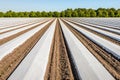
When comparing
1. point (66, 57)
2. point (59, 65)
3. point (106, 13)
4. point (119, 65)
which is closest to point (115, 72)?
point (119, 65)

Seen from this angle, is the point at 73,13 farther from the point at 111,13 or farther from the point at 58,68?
the point at 58,68

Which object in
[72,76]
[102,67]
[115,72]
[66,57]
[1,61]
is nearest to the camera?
[72,76]

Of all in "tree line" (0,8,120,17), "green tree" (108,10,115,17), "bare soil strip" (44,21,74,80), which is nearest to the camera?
"bare soil strip" (44,21,74,80)

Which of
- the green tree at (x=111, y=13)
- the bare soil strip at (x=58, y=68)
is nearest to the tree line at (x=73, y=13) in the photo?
the green tree at (x=111, y=13)

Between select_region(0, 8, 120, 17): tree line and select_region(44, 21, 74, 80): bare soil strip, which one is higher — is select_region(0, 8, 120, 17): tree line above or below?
below

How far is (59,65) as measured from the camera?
5.76 m

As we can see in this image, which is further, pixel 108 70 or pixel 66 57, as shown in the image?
pixel 66 57

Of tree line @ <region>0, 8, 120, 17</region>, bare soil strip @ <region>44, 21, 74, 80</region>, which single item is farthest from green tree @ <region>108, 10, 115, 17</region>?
bare soil strip @ <region>44, 21, 74, 80</region>

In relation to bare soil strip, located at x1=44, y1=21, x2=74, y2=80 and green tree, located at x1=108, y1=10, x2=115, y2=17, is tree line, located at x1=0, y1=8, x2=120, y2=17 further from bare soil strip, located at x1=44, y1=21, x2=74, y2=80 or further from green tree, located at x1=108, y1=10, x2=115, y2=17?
bare soil strip, located at x1=44, y1=21, x2=74, y2=80

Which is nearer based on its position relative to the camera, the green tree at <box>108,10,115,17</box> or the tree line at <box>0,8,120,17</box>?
the green tree at <box>108,10,115,17</box>

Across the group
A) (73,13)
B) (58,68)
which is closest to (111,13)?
(73,13)

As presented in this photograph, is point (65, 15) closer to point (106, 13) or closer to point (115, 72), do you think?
point (106, 13)

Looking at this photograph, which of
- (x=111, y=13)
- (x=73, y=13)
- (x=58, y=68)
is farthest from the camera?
(x=73, y=13)

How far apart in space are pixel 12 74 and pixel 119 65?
2.76m
